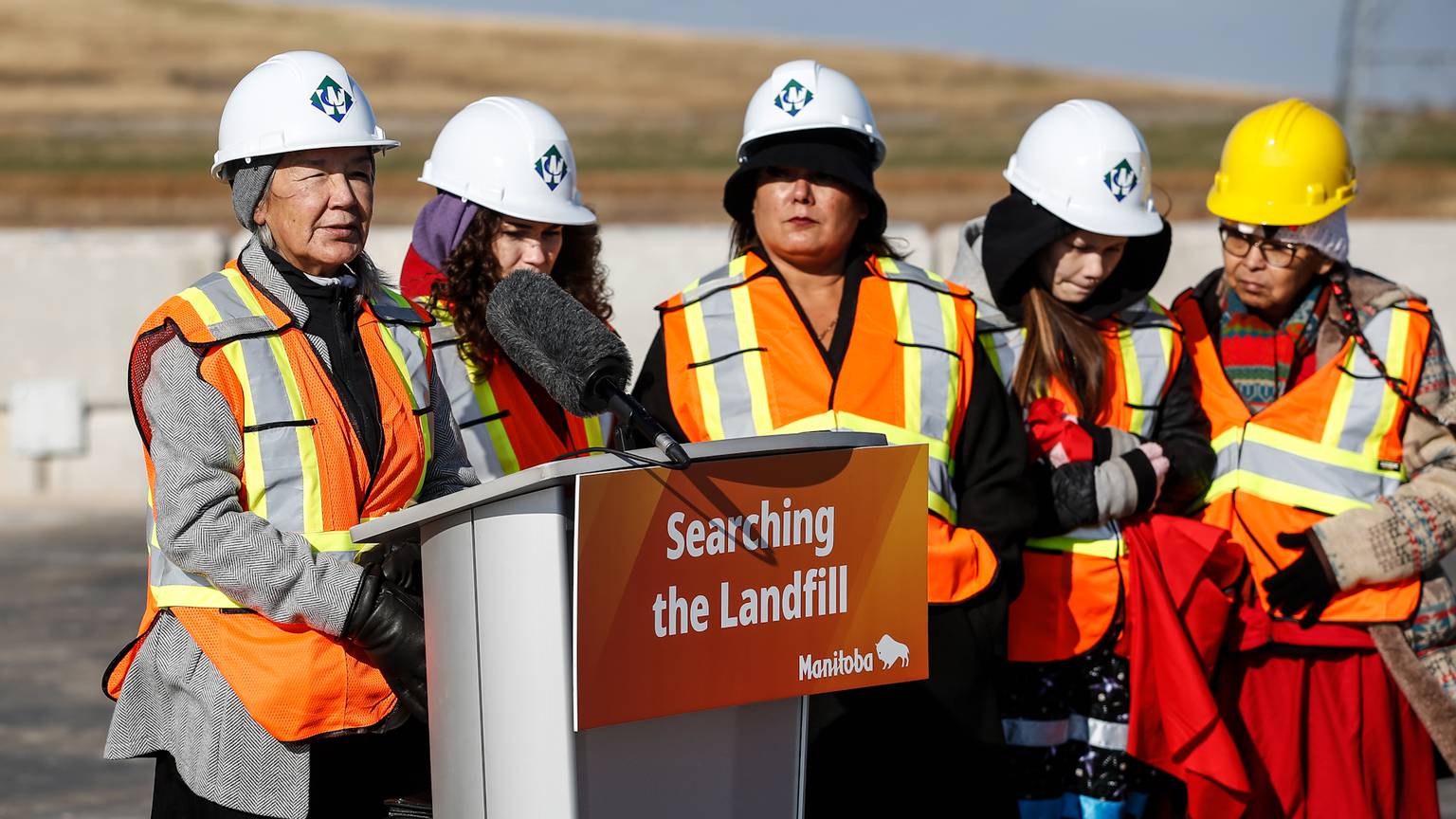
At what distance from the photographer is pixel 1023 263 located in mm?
4445

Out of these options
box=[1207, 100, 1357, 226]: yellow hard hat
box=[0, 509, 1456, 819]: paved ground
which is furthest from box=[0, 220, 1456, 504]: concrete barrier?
box=[1207, 100, 1357, 226]: yellow hard hat

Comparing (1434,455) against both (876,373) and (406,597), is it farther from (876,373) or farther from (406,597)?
(406,597)

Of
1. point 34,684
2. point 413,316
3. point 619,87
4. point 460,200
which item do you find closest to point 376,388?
point 413,316

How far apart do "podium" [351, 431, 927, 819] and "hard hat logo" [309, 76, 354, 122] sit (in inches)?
34.1

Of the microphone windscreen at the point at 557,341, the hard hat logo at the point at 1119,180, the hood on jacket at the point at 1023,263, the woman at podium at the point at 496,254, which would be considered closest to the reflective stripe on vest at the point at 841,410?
the hood on jacket at the point at 1023,263

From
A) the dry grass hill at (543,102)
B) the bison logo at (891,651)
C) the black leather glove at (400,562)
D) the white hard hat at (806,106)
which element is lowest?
the bison logo at (891,651)

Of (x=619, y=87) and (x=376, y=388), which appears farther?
(x=619, y=87)

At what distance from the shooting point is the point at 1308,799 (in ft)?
14.6

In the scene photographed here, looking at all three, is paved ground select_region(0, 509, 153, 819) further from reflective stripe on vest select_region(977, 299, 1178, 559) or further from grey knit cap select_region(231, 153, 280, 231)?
reflective stripe on vest select_region(977, 299, 1178, 559)

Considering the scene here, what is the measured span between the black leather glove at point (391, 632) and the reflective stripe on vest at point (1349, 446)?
2363 mm

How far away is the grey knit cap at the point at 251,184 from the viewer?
130 inches

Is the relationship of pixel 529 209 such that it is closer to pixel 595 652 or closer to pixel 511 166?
pixel 511 166

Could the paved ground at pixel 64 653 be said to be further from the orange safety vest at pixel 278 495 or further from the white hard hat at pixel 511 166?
the orange safety vest at pixel 278 495

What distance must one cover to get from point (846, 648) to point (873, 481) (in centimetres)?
28
